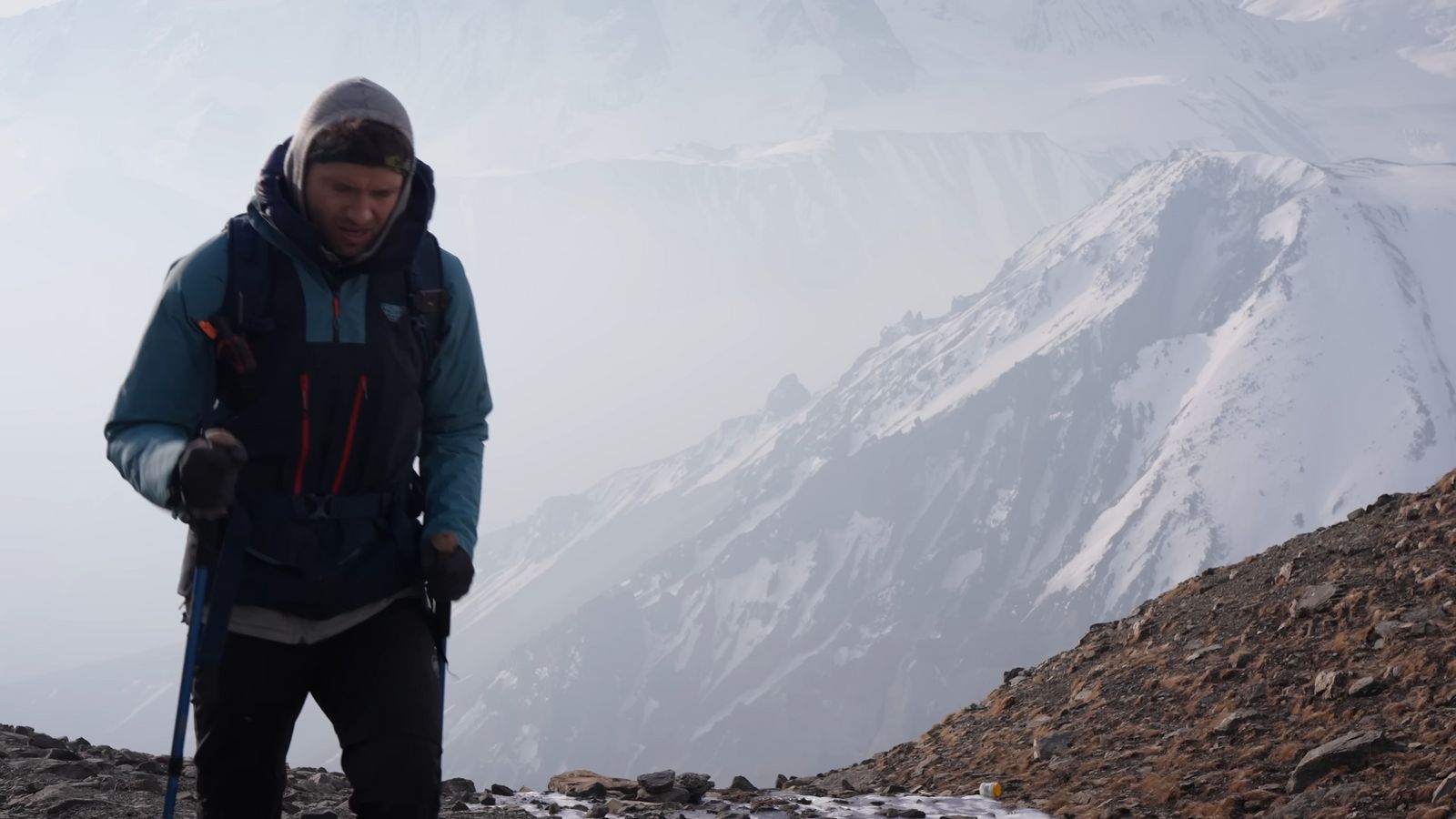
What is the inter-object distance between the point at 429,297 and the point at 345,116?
650 millimetres

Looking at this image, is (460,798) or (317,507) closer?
(317,507)

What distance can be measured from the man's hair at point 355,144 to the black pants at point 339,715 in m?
1.50

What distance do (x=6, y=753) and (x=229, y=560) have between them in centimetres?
718

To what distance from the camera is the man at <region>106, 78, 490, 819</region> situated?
423 cm

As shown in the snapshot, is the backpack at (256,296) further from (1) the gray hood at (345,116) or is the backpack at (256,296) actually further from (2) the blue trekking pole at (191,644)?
(2) the blue trekking pole at (191,644)

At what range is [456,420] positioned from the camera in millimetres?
4832

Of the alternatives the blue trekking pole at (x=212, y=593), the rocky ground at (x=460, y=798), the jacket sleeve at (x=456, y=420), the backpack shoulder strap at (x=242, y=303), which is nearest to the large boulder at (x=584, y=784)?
the rocky ground at (x=460, y=798)

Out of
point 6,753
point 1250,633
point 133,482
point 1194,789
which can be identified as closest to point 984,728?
point 1250,633

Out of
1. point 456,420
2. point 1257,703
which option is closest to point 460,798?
point 456,420

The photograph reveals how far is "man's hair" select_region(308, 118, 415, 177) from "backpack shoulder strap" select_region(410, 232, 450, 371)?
14.8 inches

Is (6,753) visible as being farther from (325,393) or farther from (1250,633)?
(1250,633)

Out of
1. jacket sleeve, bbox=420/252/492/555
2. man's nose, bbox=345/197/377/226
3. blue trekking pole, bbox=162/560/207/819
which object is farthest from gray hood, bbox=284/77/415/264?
blue trekking pole, bbox=162/560/207/819

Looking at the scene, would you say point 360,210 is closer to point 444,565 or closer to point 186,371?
point 186,371

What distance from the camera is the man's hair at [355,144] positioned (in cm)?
431
